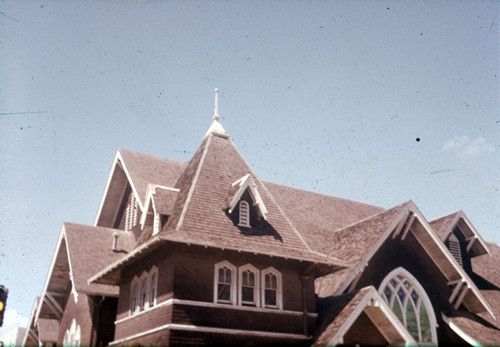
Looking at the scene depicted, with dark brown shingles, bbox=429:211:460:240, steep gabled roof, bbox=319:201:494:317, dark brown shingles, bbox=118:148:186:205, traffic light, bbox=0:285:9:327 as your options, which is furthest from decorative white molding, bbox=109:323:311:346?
dark brown shingles, bbox=429:211:460:240

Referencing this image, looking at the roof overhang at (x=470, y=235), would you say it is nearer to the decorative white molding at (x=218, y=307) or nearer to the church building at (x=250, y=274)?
the church building at (x=250, y=274)

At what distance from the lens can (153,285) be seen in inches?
835

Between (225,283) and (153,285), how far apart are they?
2856 millimetres

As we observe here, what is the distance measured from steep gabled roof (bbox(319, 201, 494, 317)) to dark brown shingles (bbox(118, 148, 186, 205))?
10.6 metres

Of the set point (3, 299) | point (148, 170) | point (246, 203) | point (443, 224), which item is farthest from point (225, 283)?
point (443, 224)

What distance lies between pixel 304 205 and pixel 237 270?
11940 millimetres

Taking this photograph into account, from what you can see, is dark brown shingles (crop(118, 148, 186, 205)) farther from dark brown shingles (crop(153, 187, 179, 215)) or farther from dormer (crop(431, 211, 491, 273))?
dormer (crop(431, 211, 491, 273))

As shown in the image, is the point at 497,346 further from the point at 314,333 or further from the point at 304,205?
the point at 304,205

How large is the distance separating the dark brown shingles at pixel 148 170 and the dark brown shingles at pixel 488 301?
1653cm

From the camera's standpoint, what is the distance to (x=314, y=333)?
68.7ft

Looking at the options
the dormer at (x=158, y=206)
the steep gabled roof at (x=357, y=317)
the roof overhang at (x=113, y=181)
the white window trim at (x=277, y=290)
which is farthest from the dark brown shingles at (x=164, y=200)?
the roof overhang at (x=113, y=181)

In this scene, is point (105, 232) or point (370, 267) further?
point (105, 232)

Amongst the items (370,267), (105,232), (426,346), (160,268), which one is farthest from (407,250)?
(105,232)

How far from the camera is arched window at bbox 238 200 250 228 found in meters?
22.2
